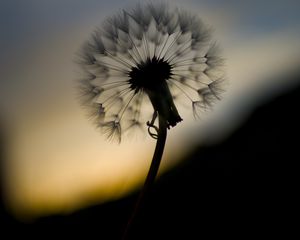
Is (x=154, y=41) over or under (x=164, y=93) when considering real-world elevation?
over

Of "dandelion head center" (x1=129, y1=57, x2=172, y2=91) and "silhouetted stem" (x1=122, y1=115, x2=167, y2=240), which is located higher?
"dandelion head center" (x1=129, y1=57, x2=172, y2=91)

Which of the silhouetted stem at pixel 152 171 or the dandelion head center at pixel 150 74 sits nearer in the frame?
the silhouetted stem at pixel 152 171

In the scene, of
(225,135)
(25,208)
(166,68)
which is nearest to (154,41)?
(166,68)

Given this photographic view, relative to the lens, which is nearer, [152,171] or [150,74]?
[152,171]

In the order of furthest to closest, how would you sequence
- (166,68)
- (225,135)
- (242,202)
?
(225,135)
(242,202)
(166,68)

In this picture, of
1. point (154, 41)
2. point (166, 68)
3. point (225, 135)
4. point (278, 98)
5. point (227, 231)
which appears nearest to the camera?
point (166, 68)

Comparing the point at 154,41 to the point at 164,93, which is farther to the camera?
the point at 154,41

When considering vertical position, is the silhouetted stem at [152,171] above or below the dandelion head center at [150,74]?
below

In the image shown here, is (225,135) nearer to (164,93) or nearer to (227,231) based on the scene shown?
(227,231)
